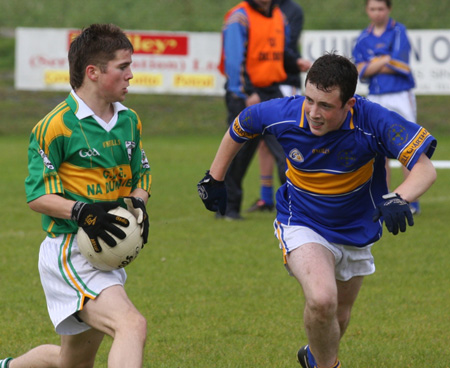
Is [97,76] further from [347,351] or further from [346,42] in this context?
[346,42]

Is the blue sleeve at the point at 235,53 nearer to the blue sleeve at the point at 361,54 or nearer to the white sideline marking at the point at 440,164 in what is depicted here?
the blue sleeve at the point at 361,54

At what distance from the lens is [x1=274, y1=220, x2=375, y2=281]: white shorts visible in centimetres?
441

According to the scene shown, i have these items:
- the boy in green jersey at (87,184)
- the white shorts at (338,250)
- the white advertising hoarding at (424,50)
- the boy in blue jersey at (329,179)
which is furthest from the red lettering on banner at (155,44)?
the boy in green jersey at (87,184)

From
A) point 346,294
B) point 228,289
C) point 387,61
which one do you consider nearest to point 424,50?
point 387,61

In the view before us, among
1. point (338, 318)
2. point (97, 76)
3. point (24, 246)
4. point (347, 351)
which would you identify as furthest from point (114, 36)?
point (24, 246)

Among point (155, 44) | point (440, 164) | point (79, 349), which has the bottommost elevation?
point (440, 164)

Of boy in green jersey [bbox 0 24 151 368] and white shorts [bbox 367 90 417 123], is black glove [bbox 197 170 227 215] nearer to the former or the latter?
boy in green jersey [bbox 0 24 151 368]

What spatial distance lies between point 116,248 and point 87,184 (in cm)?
35

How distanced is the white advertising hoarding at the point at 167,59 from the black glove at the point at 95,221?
530 inches

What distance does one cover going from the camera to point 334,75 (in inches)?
163

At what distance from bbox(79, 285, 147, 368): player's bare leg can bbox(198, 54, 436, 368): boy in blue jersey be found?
90cm

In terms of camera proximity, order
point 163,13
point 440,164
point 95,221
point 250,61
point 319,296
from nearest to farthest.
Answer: point 95,221
point 319,296
point 250,61
point 440,164
point 163,13

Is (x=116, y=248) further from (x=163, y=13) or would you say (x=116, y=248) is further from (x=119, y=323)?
(x=163, y=13)

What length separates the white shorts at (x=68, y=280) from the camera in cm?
375
